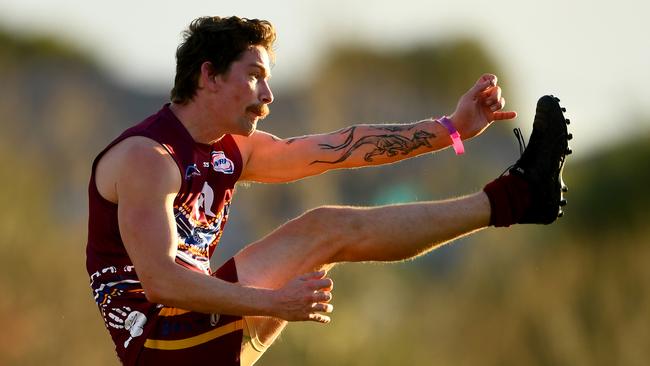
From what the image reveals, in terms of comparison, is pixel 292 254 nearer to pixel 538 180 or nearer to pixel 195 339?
pixel 195 339

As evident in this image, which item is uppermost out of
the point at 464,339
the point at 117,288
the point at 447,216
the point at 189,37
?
the point at 189,37

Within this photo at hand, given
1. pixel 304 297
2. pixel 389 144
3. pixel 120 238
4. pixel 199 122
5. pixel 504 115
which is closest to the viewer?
pixel 304 297

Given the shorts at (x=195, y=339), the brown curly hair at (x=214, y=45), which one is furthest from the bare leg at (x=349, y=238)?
the brown curly hair at (x=214, y=45)

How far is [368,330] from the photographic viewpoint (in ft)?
48.7

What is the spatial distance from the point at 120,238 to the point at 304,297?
1.11 meters

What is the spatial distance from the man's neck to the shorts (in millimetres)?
637

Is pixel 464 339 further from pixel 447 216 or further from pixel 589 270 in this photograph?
pixel 447 216

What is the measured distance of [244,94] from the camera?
25.7 ft

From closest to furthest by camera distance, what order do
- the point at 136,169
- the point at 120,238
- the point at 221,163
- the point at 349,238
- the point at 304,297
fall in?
the point at 304,297 < the point at 136,169 < the point at 349,238 < the point at 120,238 < the point at 221,163

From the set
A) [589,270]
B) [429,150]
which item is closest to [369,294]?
[589,270]

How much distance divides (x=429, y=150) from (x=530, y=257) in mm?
8673

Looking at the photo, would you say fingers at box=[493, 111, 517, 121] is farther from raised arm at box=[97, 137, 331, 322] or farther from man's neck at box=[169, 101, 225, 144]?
raised arm at box=[97, 137, 331, 322]

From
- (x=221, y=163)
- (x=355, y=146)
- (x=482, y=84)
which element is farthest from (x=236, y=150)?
(x=482, y=84)

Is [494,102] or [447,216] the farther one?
[494,102]
